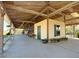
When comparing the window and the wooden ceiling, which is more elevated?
the wooden ceiling

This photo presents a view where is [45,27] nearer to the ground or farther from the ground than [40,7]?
nearer to the ground

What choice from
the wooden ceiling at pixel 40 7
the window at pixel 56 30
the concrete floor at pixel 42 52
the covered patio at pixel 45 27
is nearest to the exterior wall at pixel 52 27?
the covered patio at pixel 45 27

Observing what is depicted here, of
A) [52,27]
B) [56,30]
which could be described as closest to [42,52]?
[52,27]

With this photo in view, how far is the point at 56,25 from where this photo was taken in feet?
43.7

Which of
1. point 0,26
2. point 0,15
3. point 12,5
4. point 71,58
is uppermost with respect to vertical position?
point 12,5

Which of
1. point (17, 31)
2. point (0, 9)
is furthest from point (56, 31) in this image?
point (17, 31)

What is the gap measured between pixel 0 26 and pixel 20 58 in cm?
231

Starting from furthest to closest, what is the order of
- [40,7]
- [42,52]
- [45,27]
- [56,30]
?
[56,30] < [45,27] < [40,7] < [42,52]

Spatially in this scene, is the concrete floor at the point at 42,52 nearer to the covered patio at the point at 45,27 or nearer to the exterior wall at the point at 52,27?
the covered patio at the point at 45,27

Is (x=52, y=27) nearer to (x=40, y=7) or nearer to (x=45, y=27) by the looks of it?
(x=45, y=27)

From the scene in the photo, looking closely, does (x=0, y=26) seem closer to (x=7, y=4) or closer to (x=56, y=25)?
(x=7, y=4)

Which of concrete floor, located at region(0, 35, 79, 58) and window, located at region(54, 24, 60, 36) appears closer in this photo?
concrete floor, located at region(0, 35, 79, 58)

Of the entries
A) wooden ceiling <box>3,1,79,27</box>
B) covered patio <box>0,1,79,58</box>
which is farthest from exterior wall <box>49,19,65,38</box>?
wooden ceiling <box>3,1,79,27</box>

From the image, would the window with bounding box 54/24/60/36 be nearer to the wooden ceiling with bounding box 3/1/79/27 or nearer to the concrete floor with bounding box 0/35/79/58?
the wooden ceiling with bounding box 3/1/79/27
